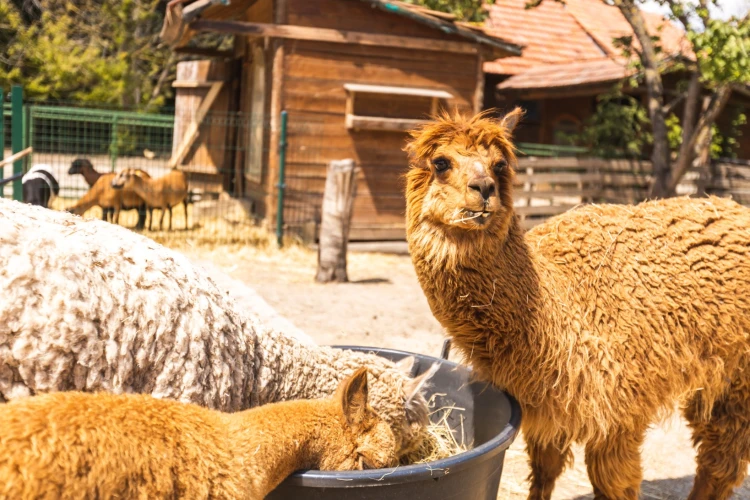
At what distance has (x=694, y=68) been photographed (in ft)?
38.3

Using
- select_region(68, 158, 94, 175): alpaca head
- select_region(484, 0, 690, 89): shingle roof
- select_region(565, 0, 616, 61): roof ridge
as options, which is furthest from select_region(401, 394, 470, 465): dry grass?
select_region(565, 0, 616, 61): roof ridge

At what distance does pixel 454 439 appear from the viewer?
11.5 ft

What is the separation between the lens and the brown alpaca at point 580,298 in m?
3.05

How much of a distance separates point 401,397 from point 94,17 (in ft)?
82.8

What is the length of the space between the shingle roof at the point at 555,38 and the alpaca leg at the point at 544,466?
14443 mm

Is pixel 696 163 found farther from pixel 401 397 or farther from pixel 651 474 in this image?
pixel 401 397

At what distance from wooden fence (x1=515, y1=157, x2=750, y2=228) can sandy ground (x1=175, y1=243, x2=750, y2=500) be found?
10.1 feet

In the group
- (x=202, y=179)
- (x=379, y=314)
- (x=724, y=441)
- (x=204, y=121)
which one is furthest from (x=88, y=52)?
(x=724, y=441)

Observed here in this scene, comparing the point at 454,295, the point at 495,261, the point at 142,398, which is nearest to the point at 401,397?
the point at 454,295

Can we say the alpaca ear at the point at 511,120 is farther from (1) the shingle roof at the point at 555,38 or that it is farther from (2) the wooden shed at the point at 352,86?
(1) the shingle roof at the point at 555,38

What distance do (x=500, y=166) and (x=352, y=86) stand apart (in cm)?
902

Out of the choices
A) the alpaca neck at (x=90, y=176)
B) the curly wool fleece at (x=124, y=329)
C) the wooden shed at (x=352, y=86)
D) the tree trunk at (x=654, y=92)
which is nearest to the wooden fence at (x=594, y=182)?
the tree trunk at (x=654, y=92)

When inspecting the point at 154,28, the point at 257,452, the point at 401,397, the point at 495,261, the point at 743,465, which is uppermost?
the point at 154,28

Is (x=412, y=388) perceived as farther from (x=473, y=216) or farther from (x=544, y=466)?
(x=544, y=466)
